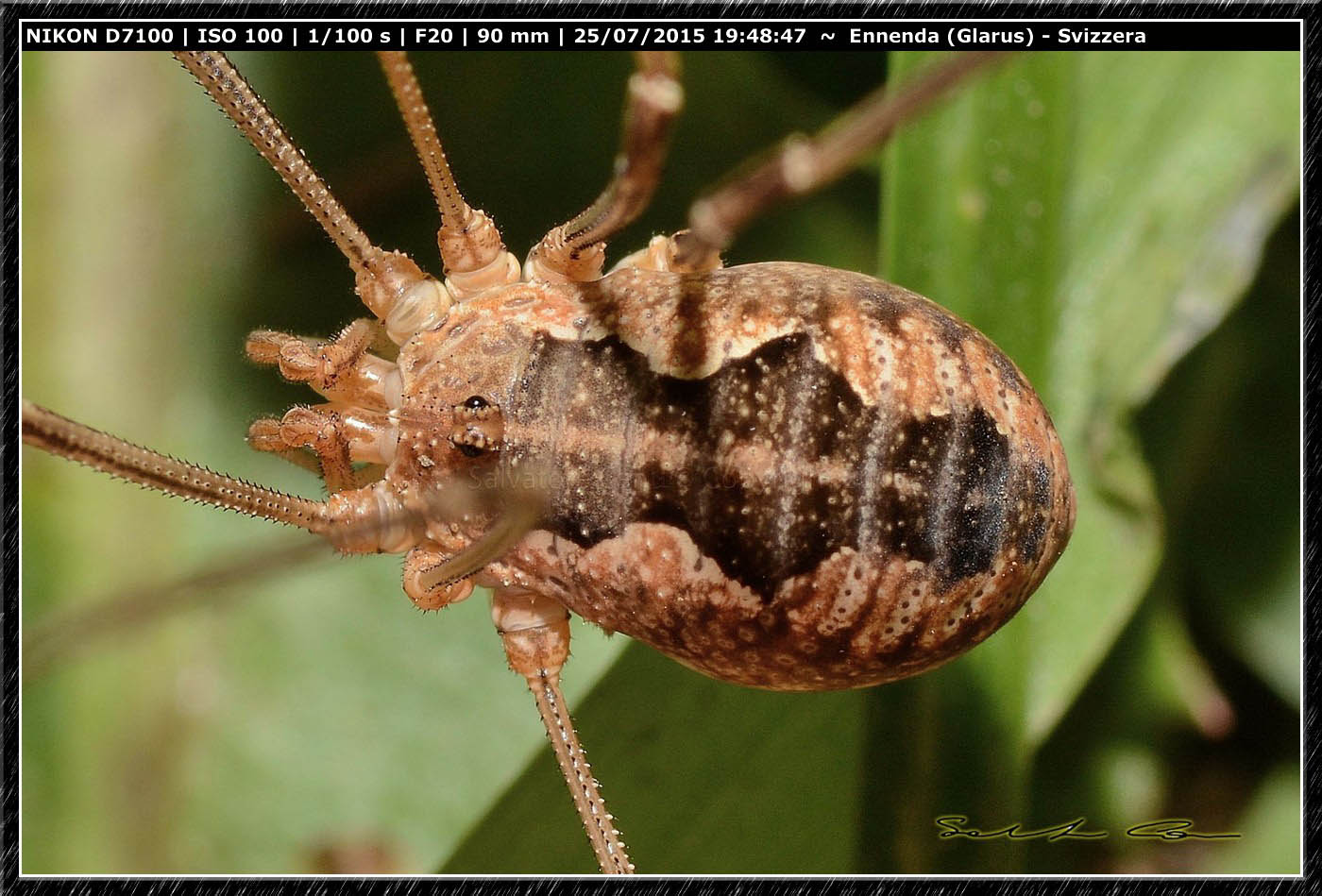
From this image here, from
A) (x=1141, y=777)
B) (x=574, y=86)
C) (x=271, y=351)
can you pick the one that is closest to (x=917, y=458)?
(x=271, y=351)

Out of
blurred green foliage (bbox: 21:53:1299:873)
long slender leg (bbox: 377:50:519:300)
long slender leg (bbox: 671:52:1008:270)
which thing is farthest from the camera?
blurred green foliage (bbox: 21:53:1299:873)

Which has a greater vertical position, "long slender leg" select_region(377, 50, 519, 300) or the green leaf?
"long slender leg" select_region(377, 50, 519, 300)

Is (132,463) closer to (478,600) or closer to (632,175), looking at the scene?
(632,175)

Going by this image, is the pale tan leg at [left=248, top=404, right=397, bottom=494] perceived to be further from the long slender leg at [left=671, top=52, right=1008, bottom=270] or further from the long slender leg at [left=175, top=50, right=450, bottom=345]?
the long slender leg at [left=671, top=52, right=1008, bottom=270]

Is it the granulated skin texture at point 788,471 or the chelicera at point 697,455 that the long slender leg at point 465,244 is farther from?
the granulated skin texture at point 788,471

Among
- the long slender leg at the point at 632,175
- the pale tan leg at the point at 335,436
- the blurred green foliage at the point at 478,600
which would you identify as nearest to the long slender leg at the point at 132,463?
the pale tan leg at the point at 335,436

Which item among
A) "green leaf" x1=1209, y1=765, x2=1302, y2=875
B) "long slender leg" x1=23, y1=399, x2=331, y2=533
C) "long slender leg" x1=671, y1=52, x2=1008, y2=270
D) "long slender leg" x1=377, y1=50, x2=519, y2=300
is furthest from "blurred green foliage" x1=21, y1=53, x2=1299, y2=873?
"long slender leg" x1=671, y1=52, x2=1008, y2=270
